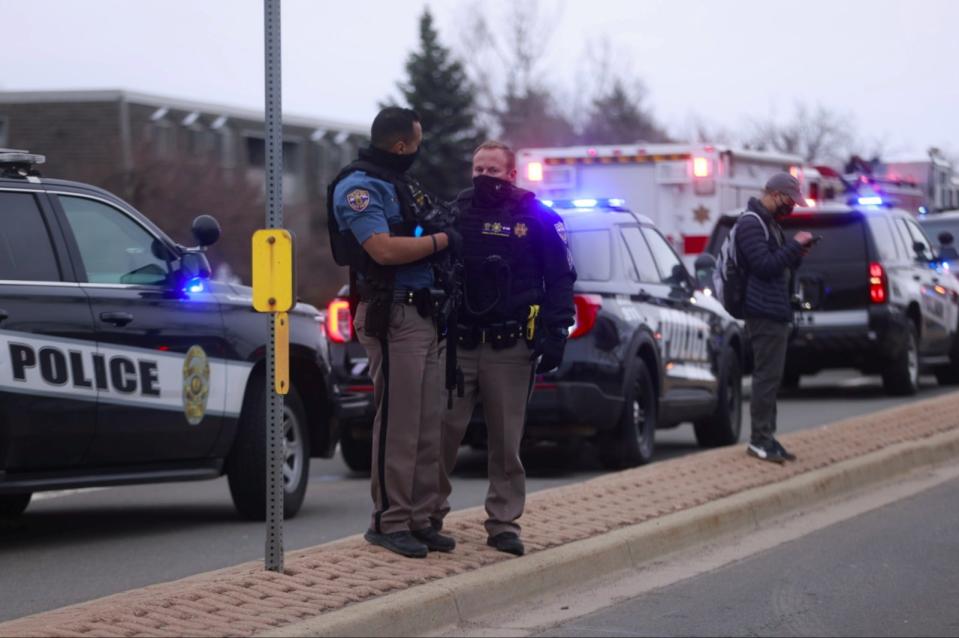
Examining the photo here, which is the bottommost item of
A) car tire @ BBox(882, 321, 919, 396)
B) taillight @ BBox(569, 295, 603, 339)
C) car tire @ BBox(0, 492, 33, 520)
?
car tire @ BBox(882, 321, 919, 396)

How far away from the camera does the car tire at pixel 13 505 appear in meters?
9.91

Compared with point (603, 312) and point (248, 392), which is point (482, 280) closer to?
point (248, 392)

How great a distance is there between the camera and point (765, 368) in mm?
10953

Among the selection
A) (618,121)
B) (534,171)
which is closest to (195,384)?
(534,171)

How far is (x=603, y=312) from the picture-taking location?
1144cm

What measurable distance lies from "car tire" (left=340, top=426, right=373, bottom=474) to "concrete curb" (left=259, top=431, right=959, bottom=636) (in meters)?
3.43

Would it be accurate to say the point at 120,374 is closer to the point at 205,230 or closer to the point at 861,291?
the point at 205,230

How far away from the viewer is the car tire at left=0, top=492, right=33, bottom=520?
32.5 feet

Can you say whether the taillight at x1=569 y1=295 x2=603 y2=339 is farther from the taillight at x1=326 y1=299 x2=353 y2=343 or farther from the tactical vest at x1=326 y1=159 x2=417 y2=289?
the tactical vest at x1=326 y1=159 x2=417 y2=289

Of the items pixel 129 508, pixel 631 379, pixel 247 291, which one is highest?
pixel 247 291

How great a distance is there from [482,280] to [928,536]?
2.98 meters

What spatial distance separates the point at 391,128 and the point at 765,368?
4.64m

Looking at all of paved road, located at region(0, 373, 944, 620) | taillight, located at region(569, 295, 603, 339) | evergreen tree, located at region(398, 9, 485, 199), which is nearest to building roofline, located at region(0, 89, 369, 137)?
evergreen tree, located at region(398, 9, 485, 199)

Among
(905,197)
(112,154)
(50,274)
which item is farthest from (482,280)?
(112,154)
